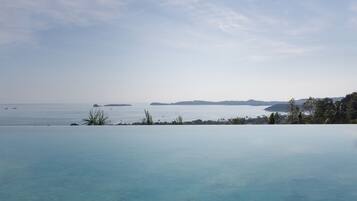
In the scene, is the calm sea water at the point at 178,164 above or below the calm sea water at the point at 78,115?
below

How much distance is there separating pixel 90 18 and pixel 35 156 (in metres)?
5.97

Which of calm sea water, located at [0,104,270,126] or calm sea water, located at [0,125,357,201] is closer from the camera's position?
calm sea water, located at [0,125,357,201]

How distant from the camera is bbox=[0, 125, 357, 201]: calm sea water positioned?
6012mm

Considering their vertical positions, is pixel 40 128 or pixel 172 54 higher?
pixel 172 54

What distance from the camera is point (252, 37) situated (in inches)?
528

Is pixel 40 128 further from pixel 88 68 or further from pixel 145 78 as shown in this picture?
pixel 145 78

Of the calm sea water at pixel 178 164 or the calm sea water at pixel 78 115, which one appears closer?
the calm sea water at pixel 178 164

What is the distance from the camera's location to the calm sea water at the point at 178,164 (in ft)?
19.7

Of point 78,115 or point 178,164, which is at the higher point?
point 78,115

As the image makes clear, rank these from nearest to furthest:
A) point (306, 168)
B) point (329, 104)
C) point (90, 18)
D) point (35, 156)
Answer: point (306, 168) < point (35, 156) < point (90, 18) < point (329, 104)

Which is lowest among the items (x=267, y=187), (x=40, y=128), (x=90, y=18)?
(x=267, y=187)

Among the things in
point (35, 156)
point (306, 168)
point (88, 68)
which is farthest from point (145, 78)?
point (306, 168)

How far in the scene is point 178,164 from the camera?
8.30 m

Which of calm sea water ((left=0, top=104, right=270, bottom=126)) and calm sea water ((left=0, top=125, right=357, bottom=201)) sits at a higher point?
calm sea water ((left=0, top=104, right=270, bottom=126))
